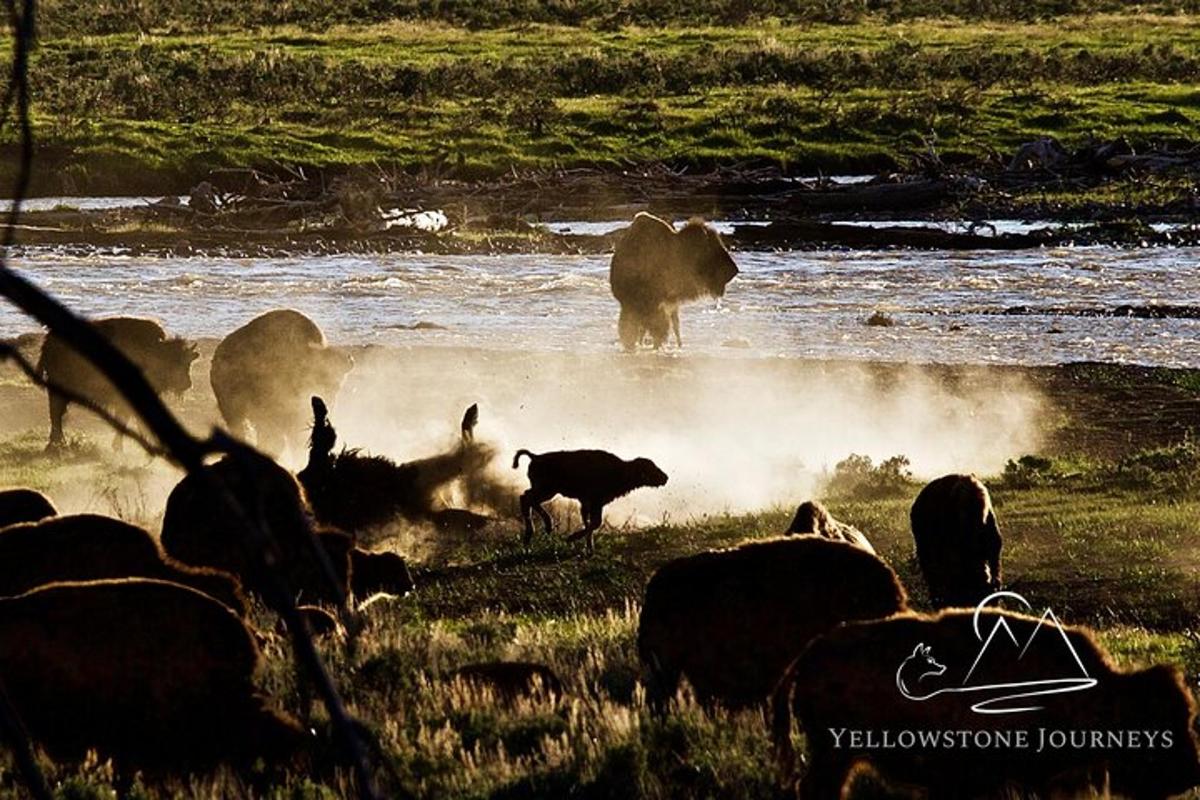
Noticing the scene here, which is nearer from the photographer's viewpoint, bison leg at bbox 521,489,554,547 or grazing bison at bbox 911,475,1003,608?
grazing bison at bbox 911,475,1003,608

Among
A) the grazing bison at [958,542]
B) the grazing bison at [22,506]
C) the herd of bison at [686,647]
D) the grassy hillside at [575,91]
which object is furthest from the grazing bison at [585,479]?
the grassy hillside at [575,91]

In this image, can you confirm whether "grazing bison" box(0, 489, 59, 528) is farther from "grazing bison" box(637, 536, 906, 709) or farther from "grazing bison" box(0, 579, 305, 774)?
"grazing bison" box(637, 536, 906, 709)

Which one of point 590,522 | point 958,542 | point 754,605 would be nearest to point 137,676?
point 754,605

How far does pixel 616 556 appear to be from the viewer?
14.3m

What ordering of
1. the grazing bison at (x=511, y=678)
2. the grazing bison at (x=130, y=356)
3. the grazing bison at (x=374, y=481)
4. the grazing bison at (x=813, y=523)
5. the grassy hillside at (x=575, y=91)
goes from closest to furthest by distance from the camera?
the grazing bison at (x=511, y=678)
the grazing bison at (x=813, y=523)
the grazing bison at (x=374, y=481)
the grazing bison at (x=130, y=356)
the grassy hillside at (x=575, y=91)

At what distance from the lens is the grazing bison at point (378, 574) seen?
37.1ft

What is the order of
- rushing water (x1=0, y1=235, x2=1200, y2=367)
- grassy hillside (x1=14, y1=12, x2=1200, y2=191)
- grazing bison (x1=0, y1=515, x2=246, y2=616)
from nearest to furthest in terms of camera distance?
grazing bison (x1=0, y1=515, x2=246, y2=616)
rushing water (x1=0, y1=235, x2=1200, y2=367)
grassy hillside (x1=14, y1=12, x2=1200, y2=191)

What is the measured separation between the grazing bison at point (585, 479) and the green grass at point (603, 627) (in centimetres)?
31

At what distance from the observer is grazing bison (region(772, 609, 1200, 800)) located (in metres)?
6.05

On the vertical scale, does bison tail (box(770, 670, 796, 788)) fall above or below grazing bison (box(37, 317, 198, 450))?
above

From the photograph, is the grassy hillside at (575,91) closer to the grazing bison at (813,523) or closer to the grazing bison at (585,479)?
the grazing bison at (585,479)

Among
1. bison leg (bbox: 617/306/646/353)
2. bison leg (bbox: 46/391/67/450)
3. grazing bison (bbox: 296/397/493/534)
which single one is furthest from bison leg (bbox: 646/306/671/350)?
grazing bison (bbox: 296/397/493/534)

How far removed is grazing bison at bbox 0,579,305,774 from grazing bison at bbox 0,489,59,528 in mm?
4230

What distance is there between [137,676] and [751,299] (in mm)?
25535
